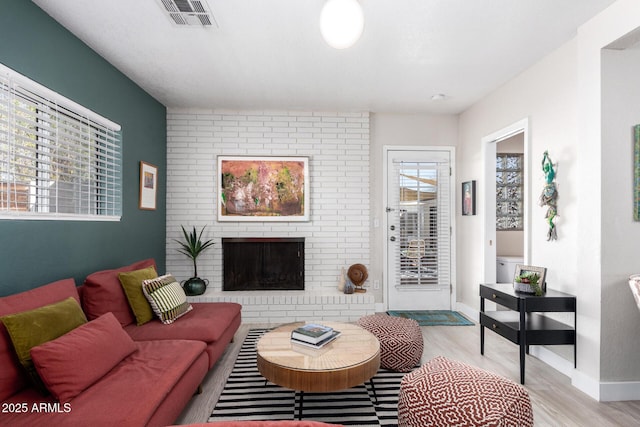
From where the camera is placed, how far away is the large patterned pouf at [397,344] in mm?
2652

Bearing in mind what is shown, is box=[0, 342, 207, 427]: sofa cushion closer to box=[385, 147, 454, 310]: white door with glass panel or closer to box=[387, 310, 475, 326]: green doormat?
box=[387, 310, 475, 326]: green doormat

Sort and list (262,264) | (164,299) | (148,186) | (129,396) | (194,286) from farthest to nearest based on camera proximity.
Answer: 1. (262,264)
2. (194,286)
3. (148,186)
4. (164,299)
5. (129,396)

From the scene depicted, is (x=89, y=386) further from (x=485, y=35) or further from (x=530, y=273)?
(x=485, y=35)

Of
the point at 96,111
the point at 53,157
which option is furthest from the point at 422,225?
the point at 53,157

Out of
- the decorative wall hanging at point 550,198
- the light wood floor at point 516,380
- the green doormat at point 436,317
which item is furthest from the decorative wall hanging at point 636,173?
the green doormat at point 436,317

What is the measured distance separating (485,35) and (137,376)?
3173 millimetres

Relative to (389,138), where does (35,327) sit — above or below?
below

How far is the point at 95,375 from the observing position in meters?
1.66

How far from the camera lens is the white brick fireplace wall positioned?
4336mm

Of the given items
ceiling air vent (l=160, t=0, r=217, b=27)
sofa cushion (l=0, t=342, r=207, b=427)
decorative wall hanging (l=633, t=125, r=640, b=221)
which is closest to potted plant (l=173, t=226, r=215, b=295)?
sofa cushion (l=0, t=342, r=207, b=427)

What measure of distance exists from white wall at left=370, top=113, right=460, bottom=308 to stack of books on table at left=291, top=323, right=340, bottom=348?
2175mm

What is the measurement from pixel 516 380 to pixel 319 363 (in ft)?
5.45

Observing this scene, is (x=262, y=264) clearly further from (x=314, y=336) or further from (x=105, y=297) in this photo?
(x=314, y=336)

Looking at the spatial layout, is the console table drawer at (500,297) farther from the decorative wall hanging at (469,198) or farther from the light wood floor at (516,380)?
the decorative wall hanging at (469,198)
